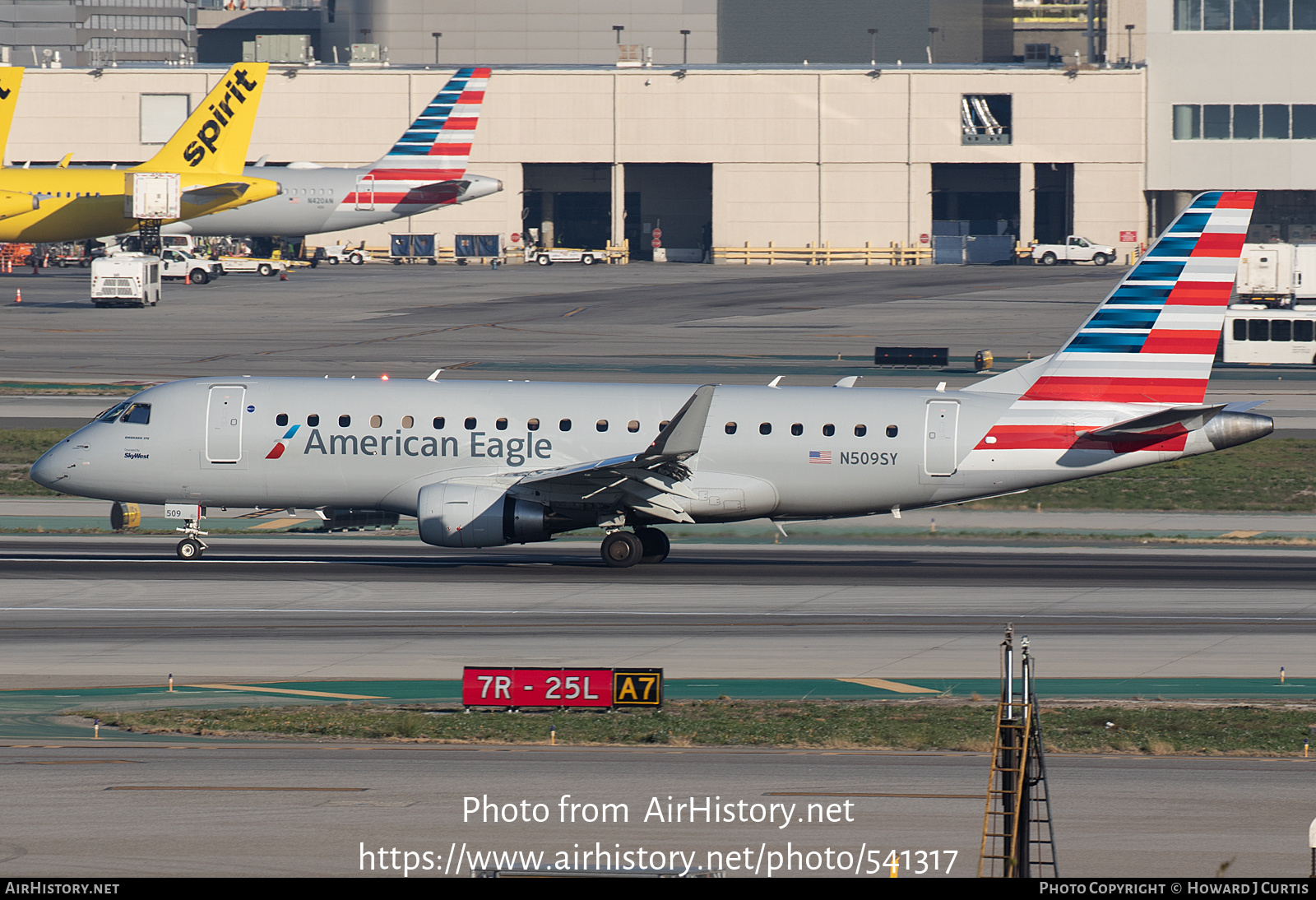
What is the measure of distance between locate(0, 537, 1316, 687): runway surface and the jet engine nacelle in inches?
40.4

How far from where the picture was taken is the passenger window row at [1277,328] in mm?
74438

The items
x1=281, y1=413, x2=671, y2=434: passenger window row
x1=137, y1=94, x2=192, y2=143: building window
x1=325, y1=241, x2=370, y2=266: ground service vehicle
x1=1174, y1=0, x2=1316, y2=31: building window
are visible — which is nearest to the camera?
x1=281, y1=413, x2=671, y2=434: passenger window row

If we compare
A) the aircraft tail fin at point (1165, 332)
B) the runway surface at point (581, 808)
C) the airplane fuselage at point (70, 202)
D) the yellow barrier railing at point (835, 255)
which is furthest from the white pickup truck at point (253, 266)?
the runway surface at point (581, 808)

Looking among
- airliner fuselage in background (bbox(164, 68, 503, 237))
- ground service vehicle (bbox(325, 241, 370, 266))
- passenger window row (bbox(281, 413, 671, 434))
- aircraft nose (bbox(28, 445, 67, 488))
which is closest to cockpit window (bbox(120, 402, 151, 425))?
aircraft nose (bbox(28, 445, 67, 488))

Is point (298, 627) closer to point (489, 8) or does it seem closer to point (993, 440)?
point (993, 440)

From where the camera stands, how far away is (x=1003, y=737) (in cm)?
1736

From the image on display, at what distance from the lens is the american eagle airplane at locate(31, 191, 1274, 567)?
3700 centimetres

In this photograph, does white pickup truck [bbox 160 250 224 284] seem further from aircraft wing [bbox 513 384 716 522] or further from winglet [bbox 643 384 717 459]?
winglet [bbox 643 384 717 459]

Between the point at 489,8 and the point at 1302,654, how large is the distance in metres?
134

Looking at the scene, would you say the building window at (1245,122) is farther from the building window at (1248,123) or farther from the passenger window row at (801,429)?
the passenger window row at (801,429)

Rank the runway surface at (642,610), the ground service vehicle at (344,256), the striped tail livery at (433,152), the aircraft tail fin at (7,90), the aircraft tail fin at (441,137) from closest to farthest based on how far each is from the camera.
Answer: the runway surface at (642,610) → the aircraft tail fin at (7,90) → the striped tail livery at (433,152) → the aircraft tail fin at (441,137) → the ground service vehicle at (344,256)

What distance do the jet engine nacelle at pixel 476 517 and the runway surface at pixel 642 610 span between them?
40.4 inches

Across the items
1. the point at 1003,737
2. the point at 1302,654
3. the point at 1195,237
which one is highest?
the point at 1195,237

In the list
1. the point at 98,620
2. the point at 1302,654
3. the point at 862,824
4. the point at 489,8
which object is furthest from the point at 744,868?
the point at 489,8
